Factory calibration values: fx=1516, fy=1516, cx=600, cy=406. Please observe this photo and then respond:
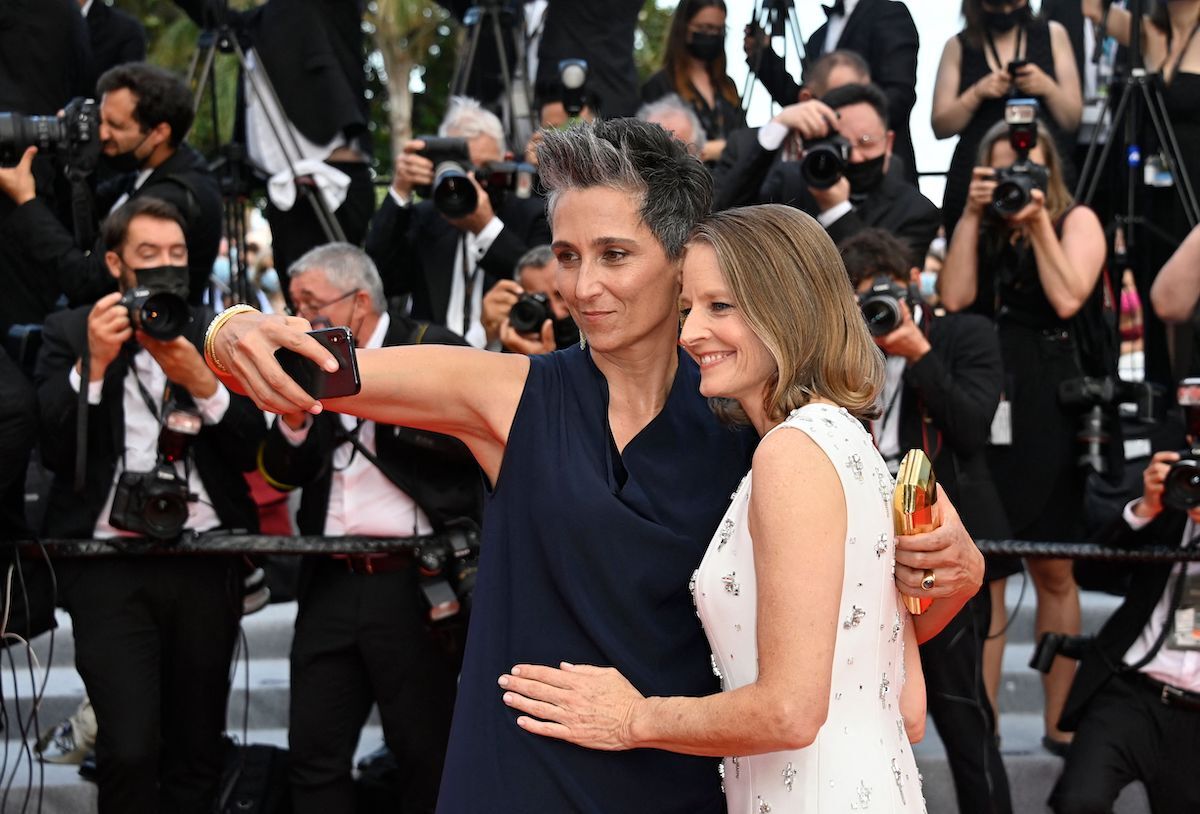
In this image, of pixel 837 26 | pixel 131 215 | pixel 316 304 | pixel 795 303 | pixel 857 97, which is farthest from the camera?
pixel 837 26

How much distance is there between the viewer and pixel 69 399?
14.3 ft

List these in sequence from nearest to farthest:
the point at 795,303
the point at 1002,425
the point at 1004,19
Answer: the point at 795,303
the point at 1002,425
the point at 1004,19

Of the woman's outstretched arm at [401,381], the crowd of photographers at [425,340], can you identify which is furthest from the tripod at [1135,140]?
the woman's outstretched arm at [401,381]

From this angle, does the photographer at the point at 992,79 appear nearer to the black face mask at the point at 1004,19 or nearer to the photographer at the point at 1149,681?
the black face mask at the point at 1004,19

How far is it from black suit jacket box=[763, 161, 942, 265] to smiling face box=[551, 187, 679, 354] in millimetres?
2565

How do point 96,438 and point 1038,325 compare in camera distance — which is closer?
point 96,438

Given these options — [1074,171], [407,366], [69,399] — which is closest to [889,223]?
[1074,171]

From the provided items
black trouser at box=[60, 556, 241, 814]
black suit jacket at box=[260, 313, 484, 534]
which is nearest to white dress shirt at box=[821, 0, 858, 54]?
black suit jacket at box=[260, 313, 484, 534]

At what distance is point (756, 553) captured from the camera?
217cm

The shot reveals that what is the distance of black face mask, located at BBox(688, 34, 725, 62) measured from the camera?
630 centimetres

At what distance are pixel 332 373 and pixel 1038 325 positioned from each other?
3519mm

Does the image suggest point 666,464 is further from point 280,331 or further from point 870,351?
point 280,331

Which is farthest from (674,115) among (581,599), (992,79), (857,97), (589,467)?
(581,599)

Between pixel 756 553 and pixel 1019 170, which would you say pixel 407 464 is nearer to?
pixel 1019 170
